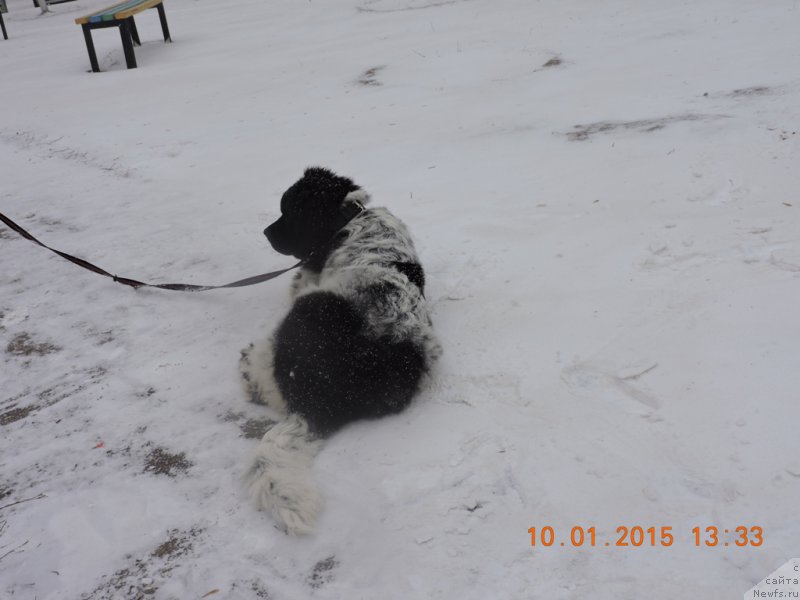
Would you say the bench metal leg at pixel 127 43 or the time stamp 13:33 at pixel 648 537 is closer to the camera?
the time stamp 13:33 at pixel 648 537

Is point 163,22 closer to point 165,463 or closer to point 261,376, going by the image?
point 261,376

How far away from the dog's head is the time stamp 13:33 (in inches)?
87.6

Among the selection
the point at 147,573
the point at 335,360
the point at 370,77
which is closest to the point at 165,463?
the point at 147,573

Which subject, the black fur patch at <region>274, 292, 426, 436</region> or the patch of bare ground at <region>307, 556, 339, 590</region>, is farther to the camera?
the black fur patch at <region>274, 292, 426, 436</region>

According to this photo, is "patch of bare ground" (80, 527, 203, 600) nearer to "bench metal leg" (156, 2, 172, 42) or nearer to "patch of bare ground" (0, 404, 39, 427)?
"patch of bare ground" (0, 404, 39, 427)

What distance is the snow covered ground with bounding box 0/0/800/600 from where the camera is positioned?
2.24 metres

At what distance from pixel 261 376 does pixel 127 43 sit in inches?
379

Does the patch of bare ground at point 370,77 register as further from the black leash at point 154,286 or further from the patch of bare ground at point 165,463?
the patch of bare ground at point 165,463

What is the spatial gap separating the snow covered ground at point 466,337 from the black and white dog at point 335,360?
0.12m

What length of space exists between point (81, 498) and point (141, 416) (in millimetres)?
560

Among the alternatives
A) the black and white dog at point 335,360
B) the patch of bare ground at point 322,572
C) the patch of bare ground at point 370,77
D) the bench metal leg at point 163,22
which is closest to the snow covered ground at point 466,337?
the patch of bare ground at point 322,572

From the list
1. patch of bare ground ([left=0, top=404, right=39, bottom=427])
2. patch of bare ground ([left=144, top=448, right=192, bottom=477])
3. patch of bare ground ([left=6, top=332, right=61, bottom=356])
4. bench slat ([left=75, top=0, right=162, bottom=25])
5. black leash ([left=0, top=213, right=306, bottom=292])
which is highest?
bench slat ([left=75, top=0, right=162, bottom=25])

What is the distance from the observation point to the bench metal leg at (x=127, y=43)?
995 cm

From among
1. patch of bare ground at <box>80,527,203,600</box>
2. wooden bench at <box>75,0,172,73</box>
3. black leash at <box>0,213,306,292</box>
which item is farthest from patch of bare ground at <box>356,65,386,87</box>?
patch of bare ground at <box>80,527,203,600</box>
